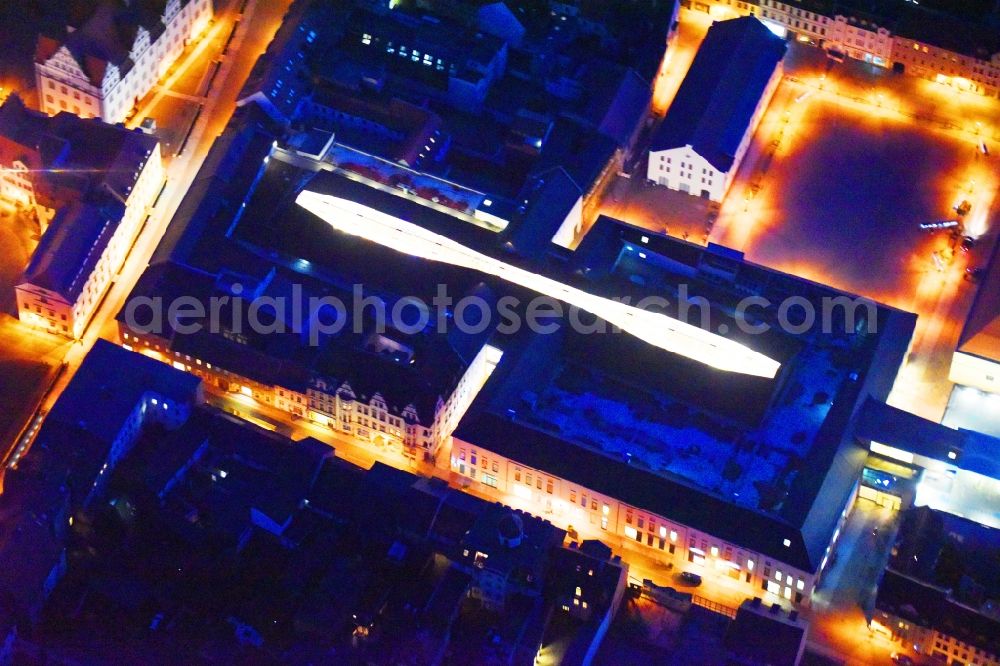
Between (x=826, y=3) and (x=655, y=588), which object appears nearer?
(x=655, y=588)

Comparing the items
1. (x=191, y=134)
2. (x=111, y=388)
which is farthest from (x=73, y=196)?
(x=111, y=388)

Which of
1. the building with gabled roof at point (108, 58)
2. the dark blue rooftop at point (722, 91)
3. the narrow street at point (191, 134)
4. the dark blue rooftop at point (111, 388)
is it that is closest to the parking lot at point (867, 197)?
the dark blue rooftop at point (722, 91)

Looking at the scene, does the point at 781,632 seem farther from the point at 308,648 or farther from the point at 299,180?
the point at 299,180

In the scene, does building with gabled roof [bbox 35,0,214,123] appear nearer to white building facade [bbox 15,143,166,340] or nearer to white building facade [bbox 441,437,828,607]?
white building facade [bbox 15,143,166,340]

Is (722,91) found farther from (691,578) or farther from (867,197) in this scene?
(691,578)

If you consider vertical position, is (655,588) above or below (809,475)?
below

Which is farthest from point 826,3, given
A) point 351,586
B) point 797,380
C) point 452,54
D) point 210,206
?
point 351,586
